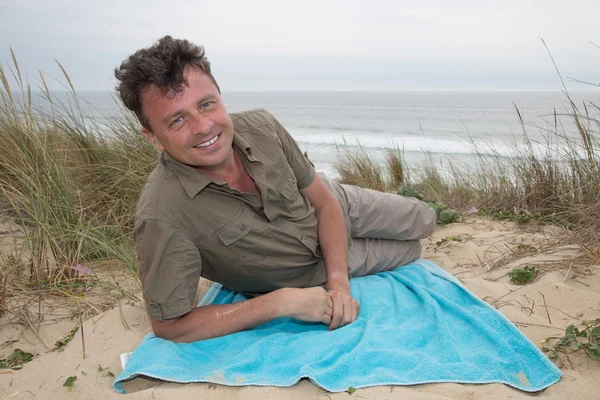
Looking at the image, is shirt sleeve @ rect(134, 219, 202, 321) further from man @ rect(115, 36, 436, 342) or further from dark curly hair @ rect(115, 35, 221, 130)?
dark curly hair @ rect(115, 35, 221, 130)

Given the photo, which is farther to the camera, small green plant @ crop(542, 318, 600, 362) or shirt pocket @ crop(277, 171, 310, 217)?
shirt pocket @ crop(277, 171, 310, 217)

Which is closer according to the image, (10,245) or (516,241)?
(10,245)

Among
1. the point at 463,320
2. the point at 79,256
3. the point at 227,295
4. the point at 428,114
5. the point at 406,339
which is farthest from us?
the point at 428,114

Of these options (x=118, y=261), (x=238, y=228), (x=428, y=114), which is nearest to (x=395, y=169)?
(x=118, y=261)

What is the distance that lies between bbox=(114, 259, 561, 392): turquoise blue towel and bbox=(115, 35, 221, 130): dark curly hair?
3.58 feet

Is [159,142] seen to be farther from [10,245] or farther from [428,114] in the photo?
[428,114]

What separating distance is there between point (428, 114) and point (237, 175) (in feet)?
94.2

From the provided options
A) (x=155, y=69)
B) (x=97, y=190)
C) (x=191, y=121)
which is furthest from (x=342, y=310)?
(x=97, y=190)

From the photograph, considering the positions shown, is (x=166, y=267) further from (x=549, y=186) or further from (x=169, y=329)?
(x=549, y=186)

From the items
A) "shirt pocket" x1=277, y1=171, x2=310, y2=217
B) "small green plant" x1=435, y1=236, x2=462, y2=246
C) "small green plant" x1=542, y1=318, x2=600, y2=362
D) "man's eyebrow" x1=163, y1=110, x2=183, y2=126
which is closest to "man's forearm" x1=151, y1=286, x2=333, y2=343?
"shirt pocket" x1=277, y1=171, x2=310, y2=217

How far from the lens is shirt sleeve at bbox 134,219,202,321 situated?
2.13 metres

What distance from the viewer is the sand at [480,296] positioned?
6.45 feet

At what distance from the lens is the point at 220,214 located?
7.55 ft

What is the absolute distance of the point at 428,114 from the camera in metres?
29.7
